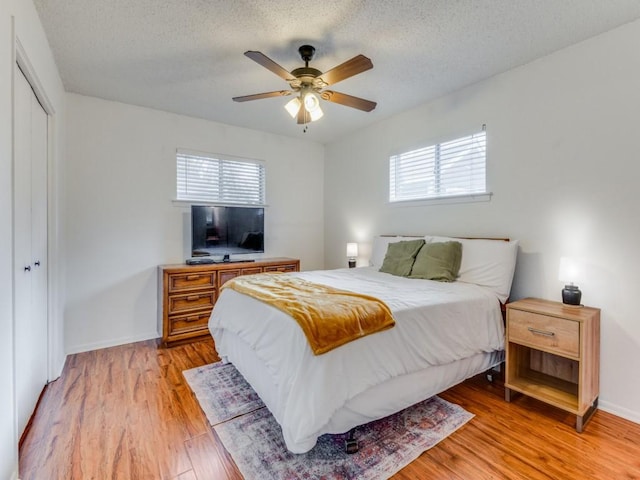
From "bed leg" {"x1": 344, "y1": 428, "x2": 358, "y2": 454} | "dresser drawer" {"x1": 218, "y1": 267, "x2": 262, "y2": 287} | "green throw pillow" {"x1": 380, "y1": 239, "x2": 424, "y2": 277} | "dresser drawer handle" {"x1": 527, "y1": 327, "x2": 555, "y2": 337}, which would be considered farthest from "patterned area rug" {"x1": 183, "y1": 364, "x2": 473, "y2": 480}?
"dresser drawer" {"x1": 218, "y1": 267, "x2": 262, "y2": 287}

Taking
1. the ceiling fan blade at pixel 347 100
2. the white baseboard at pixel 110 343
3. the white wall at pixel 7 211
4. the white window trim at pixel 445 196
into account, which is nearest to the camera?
the white wall at pixel 7 211

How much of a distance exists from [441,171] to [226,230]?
2630 mm

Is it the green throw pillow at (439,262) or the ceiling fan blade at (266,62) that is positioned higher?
the ceiling fan blade at (266,62)

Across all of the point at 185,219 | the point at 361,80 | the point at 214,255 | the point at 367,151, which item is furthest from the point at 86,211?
the point at 367,151

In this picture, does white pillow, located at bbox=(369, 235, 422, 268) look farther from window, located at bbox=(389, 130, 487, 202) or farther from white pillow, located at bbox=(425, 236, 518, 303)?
white pillow, located at bbox=(425, 236, 518, 303)

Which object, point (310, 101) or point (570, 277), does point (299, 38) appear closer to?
point (310, 101)

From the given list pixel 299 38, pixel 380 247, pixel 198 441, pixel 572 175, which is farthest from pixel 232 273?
pixel 572 175

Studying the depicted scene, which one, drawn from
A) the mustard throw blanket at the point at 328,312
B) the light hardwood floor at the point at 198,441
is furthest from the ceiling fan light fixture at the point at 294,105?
the light hardwood floor at the point at 198,441

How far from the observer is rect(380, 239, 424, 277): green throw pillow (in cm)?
309

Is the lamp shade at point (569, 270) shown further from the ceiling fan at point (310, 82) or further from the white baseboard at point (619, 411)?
the ceiling fan at point (310, 82)

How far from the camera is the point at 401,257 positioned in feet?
10.5

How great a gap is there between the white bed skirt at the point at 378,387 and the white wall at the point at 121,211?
1748 mm

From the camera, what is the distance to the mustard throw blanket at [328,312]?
159cm

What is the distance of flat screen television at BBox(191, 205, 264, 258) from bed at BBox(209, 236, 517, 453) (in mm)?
1298
